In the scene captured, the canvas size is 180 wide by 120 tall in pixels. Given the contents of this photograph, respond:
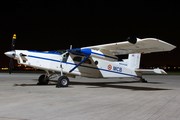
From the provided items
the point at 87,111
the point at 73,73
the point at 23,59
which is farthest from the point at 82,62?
the point at 87,111

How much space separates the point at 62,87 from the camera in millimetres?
11766

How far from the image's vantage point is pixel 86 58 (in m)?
12.8

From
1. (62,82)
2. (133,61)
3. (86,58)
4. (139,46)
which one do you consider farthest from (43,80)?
(133,61)

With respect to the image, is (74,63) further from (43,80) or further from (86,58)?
(43,80)

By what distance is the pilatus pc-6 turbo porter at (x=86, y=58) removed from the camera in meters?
11.2

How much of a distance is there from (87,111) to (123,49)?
8062 millimetres

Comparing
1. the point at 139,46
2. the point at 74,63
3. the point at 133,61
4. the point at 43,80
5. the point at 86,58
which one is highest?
the point at 139,46

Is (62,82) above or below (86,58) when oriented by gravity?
below

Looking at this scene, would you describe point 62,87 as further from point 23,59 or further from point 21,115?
point 21,115

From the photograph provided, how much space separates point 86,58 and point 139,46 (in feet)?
12.4

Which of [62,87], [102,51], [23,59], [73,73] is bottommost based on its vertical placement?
[62,87]

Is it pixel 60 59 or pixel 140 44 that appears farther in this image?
pixel 60 59

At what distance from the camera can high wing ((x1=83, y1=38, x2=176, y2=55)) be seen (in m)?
9.99

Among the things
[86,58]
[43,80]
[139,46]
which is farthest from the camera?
[43,80]
